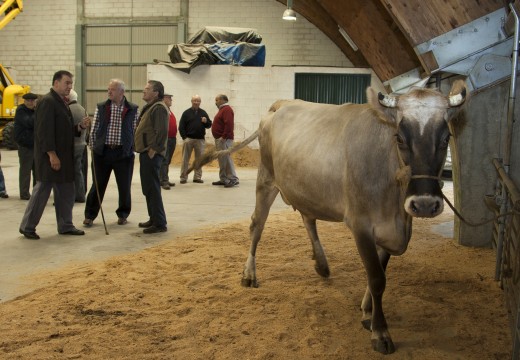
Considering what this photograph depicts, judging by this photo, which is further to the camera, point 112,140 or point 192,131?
point 192,131

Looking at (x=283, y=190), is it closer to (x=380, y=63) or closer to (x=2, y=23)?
(x=380, y=63)

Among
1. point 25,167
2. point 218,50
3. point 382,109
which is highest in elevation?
point 218,50

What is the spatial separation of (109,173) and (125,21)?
593 inches

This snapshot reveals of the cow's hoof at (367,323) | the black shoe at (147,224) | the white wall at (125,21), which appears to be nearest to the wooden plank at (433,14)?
the cow's hoof at (367,323)

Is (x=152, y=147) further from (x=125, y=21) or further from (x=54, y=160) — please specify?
(x=125, y=21)

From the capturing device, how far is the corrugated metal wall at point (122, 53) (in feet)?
66.3

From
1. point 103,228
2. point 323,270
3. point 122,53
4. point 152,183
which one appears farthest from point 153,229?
point 122,53

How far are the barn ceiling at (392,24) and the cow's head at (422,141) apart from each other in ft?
9.54

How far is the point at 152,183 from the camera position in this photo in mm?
6500

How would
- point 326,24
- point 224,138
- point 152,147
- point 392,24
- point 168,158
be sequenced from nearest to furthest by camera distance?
point 152,147 < point 392,24 < point 168,158 < point 224,138 < point 326,24

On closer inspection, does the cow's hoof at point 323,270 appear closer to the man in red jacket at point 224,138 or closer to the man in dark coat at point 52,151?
the man in dark coat at point 52,151

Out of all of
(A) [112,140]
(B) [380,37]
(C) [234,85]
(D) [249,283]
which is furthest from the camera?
(C) [234,85]

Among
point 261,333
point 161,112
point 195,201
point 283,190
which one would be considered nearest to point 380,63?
point 195,201

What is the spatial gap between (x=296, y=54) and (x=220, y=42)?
15.4ft
